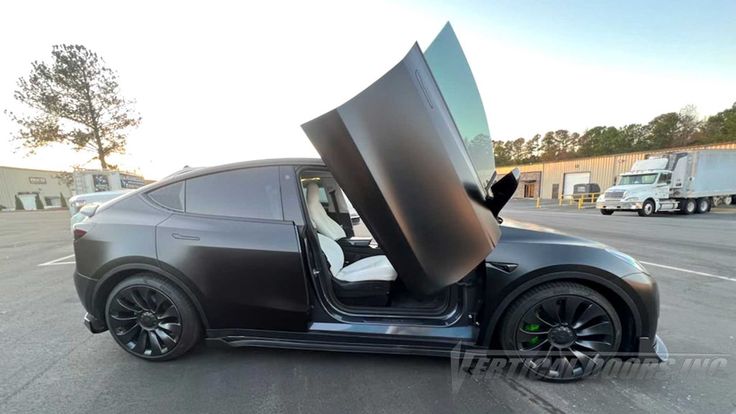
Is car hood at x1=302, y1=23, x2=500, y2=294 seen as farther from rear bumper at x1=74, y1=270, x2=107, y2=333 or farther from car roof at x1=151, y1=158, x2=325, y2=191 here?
rear bumper at x1=74, y1=270, x2=107, y2=333

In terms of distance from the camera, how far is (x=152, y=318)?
2.22 meters

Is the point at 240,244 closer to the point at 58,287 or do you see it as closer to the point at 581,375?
the point at 581,375

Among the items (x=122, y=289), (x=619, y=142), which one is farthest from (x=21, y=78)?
(x=619, y=142)

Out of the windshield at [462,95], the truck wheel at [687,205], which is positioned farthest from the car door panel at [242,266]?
the truck wheel at [687,205]

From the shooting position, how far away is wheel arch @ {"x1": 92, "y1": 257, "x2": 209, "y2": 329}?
2.12m

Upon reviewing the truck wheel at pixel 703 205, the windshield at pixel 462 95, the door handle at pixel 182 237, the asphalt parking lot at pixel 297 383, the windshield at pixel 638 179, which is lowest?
the truck wheel at pixel 703 205

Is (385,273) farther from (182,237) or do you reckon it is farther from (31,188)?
(31,188)

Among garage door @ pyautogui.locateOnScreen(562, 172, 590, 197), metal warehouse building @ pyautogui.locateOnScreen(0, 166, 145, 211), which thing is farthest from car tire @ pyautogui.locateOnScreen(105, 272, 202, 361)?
garage door @ pyautogui.locateOnScreen(562, 172, 590, 197)

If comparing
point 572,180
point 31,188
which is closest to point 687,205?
point 572,180

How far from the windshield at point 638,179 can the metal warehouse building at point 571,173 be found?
35.1 feet

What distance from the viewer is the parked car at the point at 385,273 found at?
1.63m

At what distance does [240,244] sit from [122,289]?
1073 mm

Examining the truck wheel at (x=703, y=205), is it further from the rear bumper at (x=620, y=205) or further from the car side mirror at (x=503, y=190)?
the car side mirror at (x=503, y=190)

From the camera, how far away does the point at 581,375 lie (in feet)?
6.59
